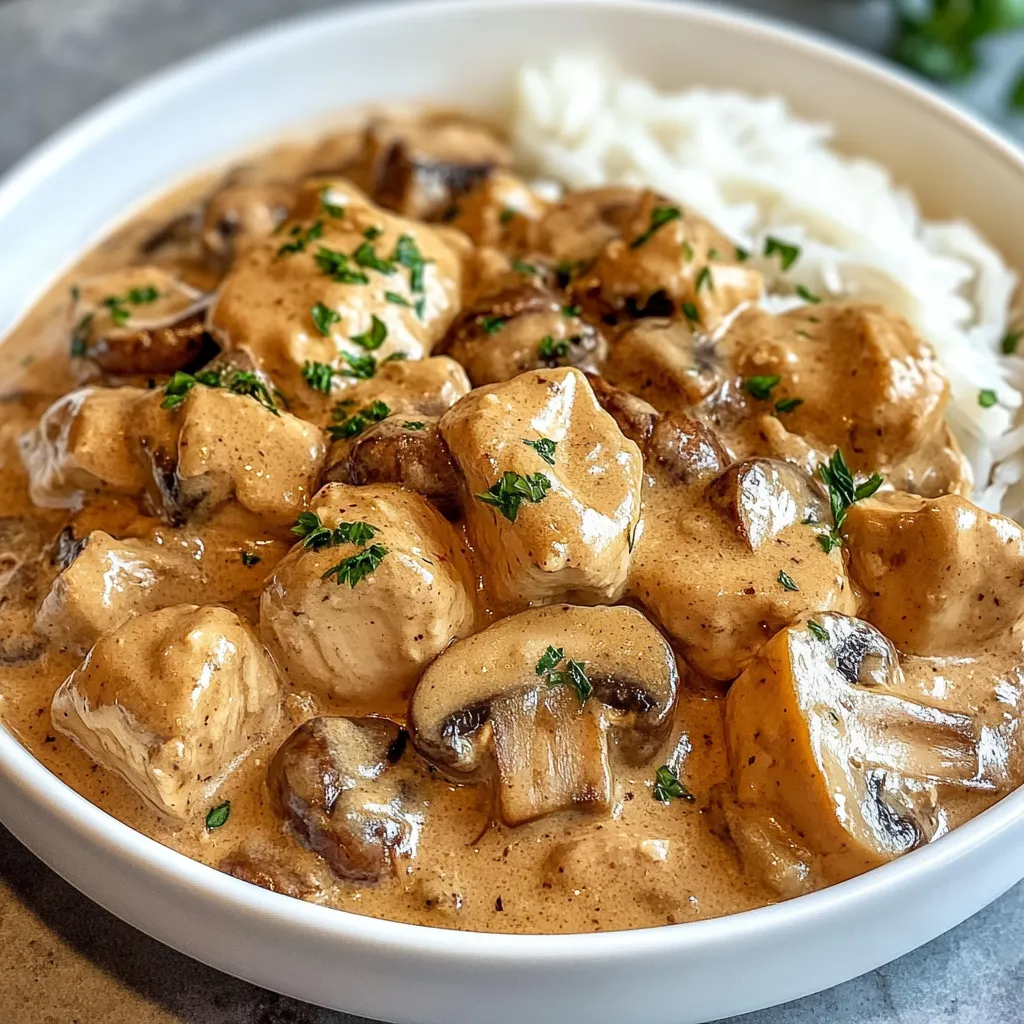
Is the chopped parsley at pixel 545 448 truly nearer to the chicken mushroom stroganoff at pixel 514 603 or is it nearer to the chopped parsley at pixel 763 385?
the chicken mushroom stroganoff at pixel 514 603

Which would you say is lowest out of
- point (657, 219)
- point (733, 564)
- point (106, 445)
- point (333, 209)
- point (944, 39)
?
point (106, 445)

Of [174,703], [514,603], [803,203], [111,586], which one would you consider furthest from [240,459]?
[803,203]

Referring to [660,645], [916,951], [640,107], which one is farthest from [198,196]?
[916,951]

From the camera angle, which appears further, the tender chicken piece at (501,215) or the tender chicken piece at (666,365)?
the tender chicken piece at (501,215)

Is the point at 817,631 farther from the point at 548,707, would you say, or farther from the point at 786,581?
the point at 548,707

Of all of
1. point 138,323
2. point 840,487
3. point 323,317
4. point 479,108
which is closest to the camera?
point 840,487

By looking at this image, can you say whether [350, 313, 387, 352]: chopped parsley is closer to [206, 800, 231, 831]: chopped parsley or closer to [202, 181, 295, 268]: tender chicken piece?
[202, 181, 295, 268]: tender chicken piece

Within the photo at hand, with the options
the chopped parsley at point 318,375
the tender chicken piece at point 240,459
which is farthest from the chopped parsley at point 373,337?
the tender chicken piece at point 240,459
